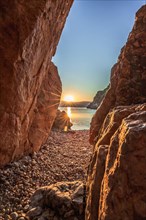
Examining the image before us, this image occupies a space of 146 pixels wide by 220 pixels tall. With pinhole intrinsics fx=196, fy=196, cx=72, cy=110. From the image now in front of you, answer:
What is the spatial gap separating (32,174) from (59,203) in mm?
4752

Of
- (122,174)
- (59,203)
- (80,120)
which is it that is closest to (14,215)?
(59,203)

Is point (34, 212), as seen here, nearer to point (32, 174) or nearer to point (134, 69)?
point (32, 174)

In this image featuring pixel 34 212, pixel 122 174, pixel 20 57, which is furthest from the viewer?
pixel 20 57

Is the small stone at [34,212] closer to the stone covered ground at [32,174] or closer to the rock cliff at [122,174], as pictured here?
the stone covered ground at [32,174]

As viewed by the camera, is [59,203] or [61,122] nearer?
[59,203]

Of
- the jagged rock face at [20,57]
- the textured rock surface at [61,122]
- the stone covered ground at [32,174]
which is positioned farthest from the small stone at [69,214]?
the textured rock surface at [61,122]

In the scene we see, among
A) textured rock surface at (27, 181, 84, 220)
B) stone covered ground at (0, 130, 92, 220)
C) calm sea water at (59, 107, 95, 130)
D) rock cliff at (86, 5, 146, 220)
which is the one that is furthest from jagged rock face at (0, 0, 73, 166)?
calm sea water at (59, 107, 95, 130)

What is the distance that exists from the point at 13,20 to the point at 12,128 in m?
5.16

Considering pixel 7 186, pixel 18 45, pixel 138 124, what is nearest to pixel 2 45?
pixel 18 45

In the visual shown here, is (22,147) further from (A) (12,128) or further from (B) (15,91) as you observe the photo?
(B) (15,91)

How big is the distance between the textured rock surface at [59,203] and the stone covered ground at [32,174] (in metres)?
0.49

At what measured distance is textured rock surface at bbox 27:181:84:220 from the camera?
6266 millimetres

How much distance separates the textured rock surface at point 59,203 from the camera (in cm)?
627

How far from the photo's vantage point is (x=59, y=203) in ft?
21.7
